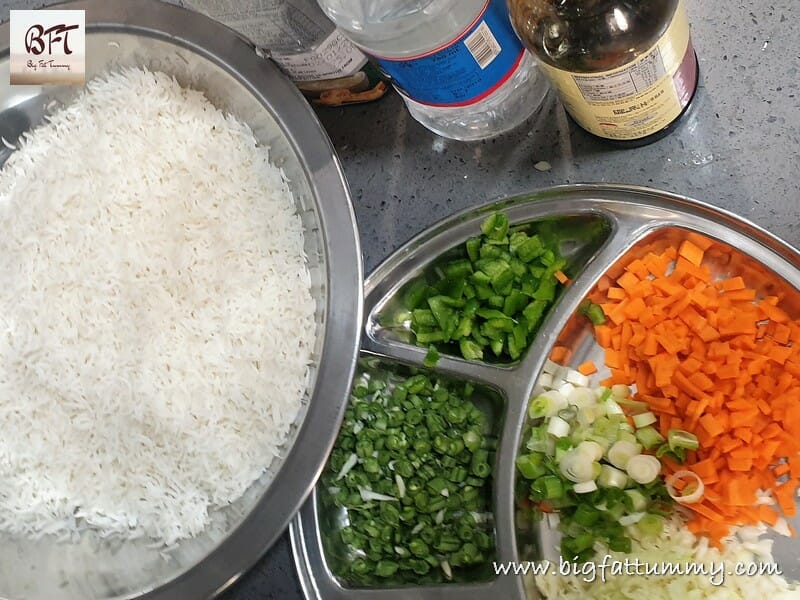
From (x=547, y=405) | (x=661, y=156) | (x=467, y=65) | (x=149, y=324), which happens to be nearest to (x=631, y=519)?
(x=547, y=405)

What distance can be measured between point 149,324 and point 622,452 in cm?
87

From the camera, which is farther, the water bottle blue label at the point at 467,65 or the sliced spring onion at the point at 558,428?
the sliced spring onion at the point at 558,428

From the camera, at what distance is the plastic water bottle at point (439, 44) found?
1.17 m

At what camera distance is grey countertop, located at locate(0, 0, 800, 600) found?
1375mm

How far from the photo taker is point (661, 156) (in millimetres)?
1408

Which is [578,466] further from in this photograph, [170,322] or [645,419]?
[170,322]

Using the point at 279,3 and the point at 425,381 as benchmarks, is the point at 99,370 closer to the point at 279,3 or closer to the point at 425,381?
the point at 425,381

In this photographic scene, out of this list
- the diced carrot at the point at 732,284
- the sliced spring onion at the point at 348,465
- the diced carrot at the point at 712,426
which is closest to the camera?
the diced carrot at the point at 712,426

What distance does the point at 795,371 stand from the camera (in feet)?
4.03

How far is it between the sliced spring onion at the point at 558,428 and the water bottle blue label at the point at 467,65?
1.94ft

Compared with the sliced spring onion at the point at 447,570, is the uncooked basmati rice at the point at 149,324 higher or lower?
higher

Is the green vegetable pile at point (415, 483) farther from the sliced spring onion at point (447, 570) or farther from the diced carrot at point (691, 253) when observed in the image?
the diced carrot at point (691, 253)

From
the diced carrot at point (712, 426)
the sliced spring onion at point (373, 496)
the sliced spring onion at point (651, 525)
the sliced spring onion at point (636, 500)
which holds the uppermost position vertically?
the diced carrot at point (712, 426)

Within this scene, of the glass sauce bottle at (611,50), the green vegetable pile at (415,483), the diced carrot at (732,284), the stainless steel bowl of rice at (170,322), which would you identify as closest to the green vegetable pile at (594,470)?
the green vegetable pile at (415,483)
